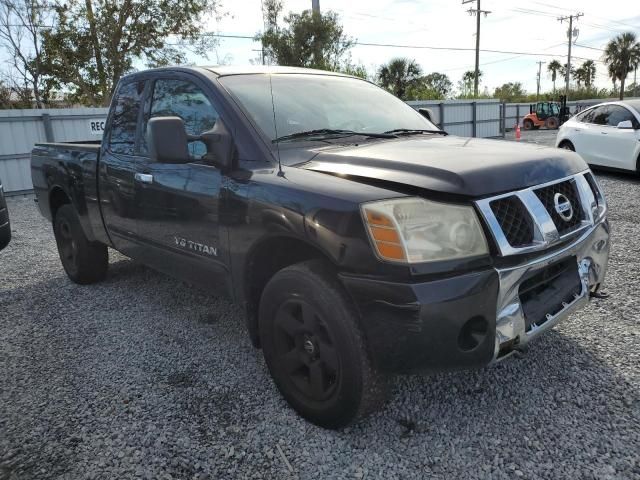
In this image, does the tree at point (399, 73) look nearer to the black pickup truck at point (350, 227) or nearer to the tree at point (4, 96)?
the tree at point (4, 96)

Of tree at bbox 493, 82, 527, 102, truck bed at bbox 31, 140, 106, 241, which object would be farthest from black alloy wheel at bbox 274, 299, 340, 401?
tree at bbox 493, 82, 527, 102

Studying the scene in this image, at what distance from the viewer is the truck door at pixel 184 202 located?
2844mm

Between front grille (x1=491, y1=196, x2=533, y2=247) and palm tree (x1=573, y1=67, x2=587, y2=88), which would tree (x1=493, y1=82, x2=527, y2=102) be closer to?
palm tree (x1=573, y1=67, x2=587, y2=88)

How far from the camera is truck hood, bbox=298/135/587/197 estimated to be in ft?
7.02

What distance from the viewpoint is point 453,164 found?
7.43 feet

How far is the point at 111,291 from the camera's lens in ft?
15.2

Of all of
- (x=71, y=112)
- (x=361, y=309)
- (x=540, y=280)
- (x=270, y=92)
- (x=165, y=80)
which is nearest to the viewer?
(x=361, y=309)

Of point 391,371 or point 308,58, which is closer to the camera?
point 391,371

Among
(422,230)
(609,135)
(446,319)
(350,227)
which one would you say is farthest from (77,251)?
(609,135)

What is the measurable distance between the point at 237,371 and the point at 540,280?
177 centimetres

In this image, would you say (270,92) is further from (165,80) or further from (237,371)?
(237,371)

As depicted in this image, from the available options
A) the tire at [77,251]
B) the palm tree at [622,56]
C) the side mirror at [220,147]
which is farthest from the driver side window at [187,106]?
the palm tree at [622,56]

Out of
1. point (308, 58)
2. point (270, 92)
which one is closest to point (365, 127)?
point (270, 92)

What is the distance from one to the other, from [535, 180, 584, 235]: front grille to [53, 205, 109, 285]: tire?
3.75m
